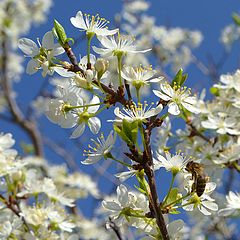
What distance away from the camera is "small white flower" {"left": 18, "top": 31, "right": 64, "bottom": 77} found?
1.27 metres

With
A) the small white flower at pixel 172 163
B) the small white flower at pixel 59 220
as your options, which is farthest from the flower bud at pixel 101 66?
the small white flower at pixel 59 220

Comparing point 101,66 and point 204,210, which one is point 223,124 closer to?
point 204,210

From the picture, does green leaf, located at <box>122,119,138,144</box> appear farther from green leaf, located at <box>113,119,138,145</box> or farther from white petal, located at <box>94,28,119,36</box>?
white petal, located at <box>94,28,119,36</box>

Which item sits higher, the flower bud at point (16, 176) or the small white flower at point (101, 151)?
the flower bud at point (16, 176)

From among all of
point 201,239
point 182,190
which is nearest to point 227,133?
point 182,190

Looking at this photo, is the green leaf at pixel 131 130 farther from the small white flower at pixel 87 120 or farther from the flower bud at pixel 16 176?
the flower bud at pixel 16 176

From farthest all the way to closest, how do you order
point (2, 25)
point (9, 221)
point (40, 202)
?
point (2, 25)
point (40, 202)
point (9, 221)

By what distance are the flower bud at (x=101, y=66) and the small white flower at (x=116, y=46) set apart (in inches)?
3.5

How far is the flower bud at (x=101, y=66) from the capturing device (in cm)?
121

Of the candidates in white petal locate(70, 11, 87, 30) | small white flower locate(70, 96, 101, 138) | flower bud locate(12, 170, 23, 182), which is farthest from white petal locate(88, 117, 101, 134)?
flower bud locate(12, 170, 23, 182)

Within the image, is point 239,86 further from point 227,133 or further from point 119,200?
point 119,200

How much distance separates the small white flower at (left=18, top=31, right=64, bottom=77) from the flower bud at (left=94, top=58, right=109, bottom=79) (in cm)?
10

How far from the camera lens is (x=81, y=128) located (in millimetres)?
1321

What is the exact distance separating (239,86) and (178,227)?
923mm
